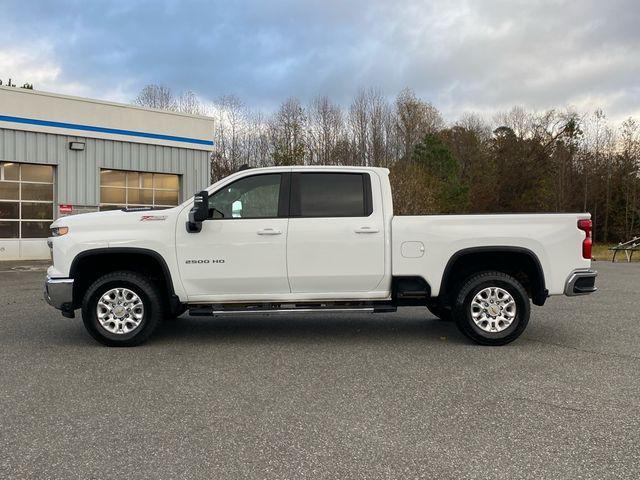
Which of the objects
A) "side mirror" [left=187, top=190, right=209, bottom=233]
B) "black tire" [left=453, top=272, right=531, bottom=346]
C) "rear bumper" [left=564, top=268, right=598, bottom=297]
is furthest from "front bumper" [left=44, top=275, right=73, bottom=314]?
"rear bumper" [left=564, top=268, right=598, bottom=297]

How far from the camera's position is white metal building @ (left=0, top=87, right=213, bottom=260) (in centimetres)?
1870

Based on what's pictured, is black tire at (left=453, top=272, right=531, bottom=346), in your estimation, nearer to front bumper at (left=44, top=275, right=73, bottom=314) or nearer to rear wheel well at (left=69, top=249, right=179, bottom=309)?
rear wheel well at (left=69, top=249, right=179, bottom=309)

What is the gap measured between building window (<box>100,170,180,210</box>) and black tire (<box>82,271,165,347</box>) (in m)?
14.9

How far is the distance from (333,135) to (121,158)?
90.3 ft

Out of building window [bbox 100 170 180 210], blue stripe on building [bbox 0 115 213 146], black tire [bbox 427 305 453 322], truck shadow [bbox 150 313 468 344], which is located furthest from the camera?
building window [bbox 100 170 180 210]

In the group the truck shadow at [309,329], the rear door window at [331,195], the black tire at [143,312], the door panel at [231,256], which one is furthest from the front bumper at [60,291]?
the rear door window at [331,195]

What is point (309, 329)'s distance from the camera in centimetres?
734

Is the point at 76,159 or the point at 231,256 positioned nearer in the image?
the point at 231,256

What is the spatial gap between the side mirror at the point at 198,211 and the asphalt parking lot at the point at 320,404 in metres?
1.40

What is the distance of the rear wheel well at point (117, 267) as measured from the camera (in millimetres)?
6184

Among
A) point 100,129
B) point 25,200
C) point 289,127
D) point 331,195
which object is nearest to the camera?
point 331,195

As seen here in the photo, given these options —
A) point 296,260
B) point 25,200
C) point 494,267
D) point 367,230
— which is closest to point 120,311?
point 296,260

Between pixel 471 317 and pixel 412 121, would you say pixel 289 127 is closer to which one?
pixel 412 121

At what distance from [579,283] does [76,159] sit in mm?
18199
